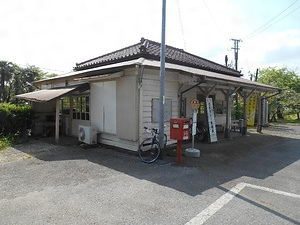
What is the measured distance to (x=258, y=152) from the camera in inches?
304

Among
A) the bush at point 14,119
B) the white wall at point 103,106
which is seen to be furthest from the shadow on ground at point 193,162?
the bush at point 14,119

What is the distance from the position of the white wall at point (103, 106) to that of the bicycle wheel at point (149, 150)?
132cm

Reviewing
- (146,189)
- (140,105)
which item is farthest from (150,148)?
(146,189)

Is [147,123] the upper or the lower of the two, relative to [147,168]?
upper

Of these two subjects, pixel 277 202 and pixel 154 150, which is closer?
pixel 277 202

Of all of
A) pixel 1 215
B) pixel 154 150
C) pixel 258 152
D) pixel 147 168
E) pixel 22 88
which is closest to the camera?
pixel 1 215

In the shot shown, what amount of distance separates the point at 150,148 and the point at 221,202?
3650 millimetres

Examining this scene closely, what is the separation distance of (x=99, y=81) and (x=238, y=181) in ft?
19.1

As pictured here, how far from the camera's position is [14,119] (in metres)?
9.80

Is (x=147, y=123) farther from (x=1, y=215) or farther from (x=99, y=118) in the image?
(x=1, y=215)

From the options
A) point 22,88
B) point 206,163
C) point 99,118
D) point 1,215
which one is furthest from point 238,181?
point 22,88

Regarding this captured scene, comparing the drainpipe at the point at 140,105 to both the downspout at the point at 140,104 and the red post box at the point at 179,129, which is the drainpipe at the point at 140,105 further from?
the red post box at the point at 179,129

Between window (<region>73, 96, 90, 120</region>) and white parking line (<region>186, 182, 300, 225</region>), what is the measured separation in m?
6.75

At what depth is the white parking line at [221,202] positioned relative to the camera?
121 inches
